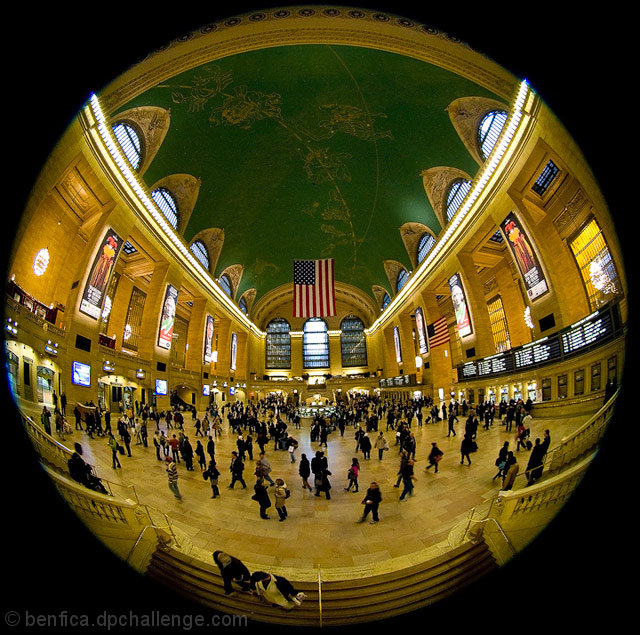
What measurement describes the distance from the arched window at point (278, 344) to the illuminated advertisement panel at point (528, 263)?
137 feet

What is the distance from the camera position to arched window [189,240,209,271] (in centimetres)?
1972

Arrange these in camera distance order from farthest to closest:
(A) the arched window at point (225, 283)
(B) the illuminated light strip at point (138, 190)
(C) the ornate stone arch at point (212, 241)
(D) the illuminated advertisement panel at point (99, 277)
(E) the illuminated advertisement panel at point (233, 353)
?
(E) the illuminated advertisement panel at point (233, 353)
(A) the arched window at point (225, 283)
(C) the ornate stone arch at point (212, 241)
(B) the illuminated light strip at point (138, 190)
(D) the illuminated advertisement panel at point (99, 277)

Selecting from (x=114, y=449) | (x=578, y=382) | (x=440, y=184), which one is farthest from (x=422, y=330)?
(x=114, y=449)

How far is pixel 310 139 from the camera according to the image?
13125 mm

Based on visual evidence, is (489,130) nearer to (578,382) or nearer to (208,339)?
(578,382)

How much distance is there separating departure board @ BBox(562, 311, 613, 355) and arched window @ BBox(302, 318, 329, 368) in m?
43.0

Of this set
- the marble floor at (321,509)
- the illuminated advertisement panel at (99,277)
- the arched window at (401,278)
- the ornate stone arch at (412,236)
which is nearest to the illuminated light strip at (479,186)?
the ornate stone arch at (412,236)

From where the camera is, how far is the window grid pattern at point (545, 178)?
2.12m

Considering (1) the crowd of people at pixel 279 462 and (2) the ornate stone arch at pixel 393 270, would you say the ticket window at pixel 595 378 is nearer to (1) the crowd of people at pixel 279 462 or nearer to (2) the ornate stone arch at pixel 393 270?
(1) the crowd of people at pixel 279 462

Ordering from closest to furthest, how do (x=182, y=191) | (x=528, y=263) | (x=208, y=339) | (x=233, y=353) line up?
(x=528, y=263) < (x=182, y=191) < (x=208, y=339) < (x=233, y=353)

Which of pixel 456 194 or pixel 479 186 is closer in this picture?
pixel 479 186

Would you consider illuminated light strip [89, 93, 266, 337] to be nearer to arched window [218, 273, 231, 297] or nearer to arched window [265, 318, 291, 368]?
arched window [218, 273, 231, 297]

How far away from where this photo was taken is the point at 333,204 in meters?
18.3

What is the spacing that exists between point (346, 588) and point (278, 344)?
142ft
